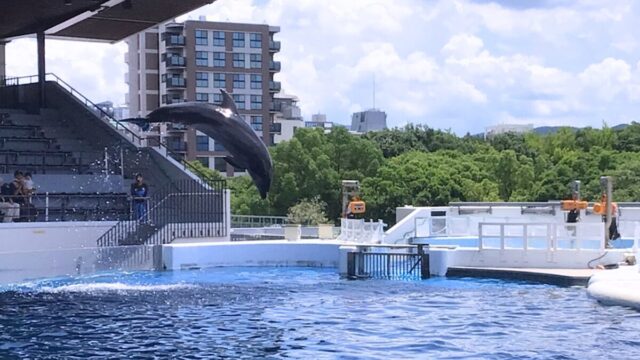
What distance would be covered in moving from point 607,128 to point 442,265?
4894 cm

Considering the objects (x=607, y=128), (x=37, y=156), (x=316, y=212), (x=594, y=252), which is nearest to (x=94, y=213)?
(x=37, y=156)

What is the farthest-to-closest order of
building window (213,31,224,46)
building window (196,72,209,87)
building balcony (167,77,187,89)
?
building window (213,31,224,46)
building window (196,72,209,87)
building balcony (167,77,187,89)

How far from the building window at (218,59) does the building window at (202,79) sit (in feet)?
4.86

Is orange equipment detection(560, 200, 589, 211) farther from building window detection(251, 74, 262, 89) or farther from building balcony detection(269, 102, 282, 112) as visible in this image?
building balcony detection(269, 102, 282, 112)

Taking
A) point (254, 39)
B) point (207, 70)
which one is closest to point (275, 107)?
point (254, 39)

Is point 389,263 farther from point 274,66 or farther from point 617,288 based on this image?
point 274,66

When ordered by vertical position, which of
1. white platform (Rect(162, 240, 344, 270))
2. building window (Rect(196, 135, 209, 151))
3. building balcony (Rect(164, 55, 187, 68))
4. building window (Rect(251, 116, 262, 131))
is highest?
building balcony (Rect(164, 55, 187, 68))

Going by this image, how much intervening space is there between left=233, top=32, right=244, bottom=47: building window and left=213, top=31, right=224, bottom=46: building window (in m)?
1.07

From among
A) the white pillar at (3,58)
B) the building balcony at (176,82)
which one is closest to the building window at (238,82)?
the building balcony at (176,82)

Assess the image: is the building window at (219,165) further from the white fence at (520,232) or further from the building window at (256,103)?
the white fence at (520,232)

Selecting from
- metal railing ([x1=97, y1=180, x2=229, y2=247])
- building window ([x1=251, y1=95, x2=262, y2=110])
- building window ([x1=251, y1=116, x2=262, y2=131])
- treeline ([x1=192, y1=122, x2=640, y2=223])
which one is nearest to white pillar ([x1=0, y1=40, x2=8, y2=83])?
metal railing ([x1=97, y1=180, x2=229, y2=247])

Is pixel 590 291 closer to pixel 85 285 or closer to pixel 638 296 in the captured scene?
pixel 638 296

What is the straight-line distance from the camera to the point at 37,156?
84.2 feet

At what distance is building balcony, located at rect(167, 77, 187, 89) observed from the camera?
74375mm
